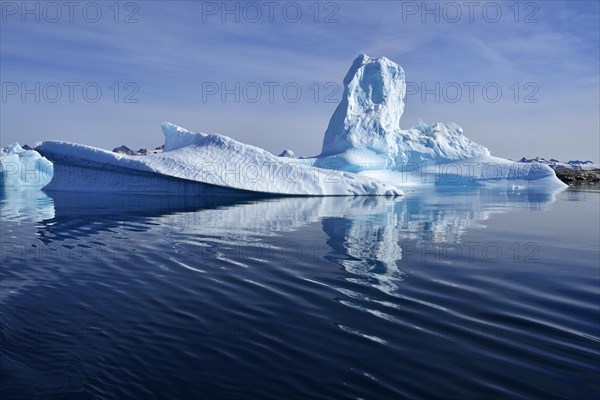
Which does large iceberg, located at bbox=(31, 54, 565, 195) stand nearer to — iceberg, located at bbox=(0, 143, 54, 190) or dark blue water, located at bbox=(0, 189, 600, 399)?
iceberg, located at bbox=(0, 143, 54, 190)

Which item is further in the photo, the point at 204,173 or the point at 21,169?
the point at 21,169

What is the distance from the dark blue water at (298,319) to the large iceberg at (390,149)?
3326 cm

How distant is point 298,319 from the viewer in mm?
4629

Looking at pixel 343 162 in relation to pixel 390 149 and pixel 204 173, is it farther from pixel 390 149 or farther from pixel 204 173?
pixel 204 173

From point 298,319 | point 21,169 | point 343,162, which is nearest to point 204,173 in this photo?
point 343,162

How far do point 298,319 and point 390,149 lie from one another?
39.8 m

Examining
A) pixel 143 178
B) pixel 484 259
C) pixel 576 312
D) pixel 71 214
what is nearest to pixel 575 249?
pixel 484 259

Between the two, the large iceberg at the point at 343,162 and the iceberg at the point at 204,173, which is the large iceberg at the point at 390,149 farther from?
the iceberg at the point at 204,173

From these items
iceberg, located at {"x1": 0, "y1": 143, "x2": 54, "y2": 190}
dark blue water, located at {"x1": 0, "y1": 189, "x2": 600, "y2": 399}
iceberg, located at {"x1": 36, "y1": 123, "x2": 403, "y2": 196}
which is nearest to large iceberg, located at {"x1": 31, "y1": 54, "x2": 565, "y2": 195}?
iceberg, located at {"x1": 36, "y1": 123, "x2": 403, "y2": 196}

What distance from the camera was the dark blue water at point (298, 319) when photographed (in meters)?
3.29

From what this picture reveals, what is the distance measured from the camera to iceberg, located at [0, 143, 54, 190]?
39.3 m

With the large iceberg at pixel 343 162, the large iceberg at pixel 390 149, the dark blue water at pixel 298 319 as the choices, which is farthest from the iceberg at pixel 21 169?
the dark blue water at pixel 298 319

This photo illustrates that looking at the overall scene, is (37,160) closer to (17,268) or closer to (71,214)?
(71,214)

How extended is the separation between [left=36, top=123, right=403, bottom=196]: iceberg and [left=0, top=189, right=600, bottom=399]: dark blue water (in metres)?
15.5
